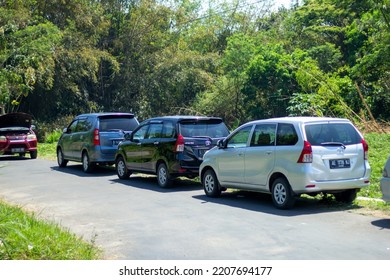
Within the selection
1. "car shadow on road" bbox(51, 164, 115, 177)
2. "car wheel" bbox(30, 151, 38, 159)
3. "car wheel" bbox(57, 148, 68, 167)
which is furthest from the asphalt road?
"car wheel" bbox(30, 151, 38, 159)

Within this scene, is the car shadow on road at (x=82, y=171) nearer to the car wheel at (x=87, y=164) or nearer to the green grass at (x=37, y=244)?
the car wheel at (x=87, y=164)

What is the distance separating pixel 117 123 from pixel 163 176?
178 inches

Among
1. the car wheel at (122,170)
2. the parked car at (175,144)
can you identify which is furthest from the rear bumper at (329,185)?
the car wheel at (122,170)

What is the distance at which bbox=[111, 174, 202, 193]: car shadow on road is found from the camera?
569 inches

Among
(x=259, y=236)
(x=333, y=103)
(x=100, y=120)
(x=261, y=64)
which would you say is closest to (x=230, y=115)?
(x=261, y=64)

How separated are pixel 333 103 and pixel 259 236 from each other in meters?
16.9

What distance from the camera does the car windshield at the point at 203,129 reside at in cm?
1419

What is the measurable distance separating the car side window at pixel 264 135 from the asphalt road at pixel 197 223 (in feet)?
4.18

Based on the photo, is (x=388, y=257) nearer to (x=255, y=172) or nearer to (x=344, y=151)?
(x=344, y=151)

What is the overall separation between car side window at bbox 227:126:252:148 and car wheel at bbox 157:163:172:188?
2327 mm

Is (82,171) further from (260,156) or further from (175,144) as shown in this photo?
(260,156)

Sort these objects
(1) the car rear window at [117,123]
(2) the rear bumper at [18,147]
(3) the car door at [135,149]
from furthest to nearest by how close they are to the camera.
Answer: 1. (2) the rear bumper at [18,147]
2. (1) the car rear window at [117,123]
3. (3) the car door at [135,149]

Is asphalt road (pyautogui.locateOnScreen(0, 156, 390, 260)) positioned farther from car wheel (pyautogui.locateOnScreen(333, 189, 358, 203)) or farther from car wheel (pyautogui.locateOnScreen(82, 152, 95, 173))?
car wheel (pyautogui.locateOnScreen(82, 152, 95, 173))

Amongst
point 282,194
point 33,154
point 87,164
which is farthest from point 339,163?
point 33,154
